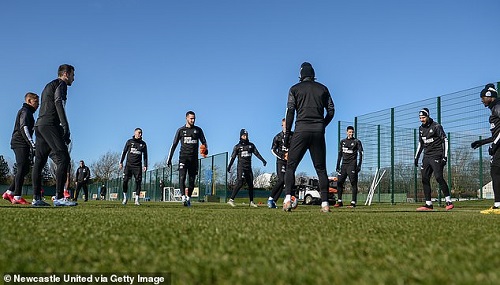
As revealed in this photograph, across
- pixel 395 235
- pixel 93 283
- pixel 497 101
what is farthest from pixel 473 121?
pixel 93 283

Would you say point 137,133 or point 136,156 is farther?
point 137,133

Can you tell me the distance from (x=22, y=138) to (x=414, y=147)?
15472 mm

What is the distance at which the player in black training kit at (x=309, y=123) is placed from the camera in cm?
740

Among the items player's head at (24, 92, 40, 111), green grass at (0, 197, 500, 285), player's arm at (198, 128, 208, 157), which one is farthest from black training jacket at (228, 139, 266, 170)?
green grass at (0, 197, 500, 285)

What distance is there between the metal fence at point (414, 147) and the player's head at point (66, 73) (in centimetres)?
1280

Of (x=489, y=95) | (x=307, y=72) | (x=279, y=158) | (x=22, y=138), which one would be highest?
(x=307, y=72)

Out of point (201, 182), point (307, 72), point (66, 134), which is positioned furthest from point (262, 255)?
point (201, 182)

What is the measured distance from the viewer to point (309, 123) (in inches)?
293

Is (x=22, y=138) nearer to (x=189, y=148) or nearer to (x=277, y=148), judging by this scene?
(x=189, y=148)

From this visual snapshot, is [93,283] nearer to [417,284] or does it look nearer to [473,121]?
[417,284]

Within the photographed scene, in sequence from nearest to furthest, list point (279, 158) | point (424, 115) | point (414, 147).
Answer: point (424, 115)
point (279, 158)
point (414, 147)

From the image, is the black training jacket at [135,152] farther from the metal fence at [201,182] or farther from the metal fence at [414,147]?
the metal fence at [201,182]

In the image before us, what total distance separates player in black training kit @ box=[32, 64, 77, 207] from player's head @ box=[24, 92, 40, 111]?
1523 millimetres

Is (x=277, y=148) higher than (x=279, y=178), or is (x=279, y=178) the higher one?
(x=277, y=148)
